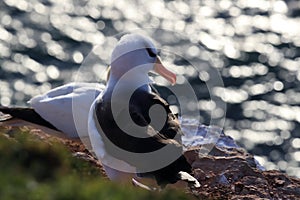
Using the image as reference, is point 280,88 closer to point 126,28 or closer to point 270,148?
point 270,148

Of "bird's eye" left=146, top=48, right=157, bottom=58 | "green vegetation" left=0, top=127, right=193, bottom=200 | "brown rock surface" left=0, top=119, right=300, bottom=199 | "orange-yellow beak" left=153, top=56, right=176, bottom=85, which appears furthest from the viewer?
"orange-yellow beak" left=153, top=56, right=176, bottom=85

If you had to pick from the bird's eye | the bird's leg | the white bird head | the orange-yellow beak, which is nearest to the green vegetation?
the bird's leg

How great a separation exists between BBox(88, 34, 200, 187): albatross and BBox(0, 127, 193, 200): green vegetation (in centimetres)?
165

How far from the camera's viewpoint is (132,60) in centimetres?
1165

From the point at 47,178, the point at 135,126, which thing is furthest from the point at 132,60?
the point at 47,178

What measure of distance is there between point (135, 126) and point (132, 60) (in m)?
2.02

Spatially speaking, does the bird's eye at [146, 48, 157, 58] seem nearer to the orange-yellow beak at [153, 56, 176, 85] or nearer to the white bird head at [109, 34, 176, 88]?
the white bird head at [109, 34, 176, 88]

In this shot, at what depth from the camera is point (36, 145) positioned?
7.19 meters

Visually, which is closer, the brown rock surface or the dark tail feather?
the brown rock surface

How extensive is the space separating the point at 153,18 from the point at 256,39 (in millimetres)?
3332

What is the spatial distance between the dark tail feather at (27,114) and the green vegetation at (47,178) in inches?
206

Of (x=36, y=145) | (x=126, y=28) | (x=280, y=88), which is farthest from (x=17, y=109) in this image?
(x=126, y=28)

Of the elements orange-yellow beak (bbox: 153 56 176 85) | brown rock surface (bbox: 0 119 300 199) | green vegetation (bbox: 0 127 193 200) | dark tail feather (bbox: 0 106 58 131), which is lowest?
dark tail feather (bbox: 0 106 58 131)

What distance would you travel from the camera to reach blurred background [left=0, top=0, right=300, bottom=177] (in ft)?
82.2
